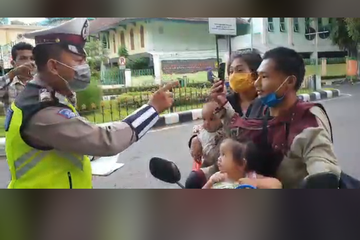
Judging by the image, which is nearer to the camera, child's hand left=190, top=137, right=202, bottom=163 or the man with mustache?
the man with mustache

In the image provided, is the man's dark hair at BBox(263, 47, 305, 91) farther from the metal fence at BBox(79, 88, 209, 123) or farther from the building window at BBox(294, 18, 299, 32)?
the metal fence at BBox(79, 88, 209, 123)

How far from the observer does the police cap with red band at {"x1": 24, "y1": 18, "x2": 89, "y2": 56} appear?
2553 mm

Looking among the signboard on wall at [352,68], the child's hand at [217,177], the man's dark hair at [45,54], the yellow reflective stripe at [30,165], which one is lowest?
the child's hand at [217,177]

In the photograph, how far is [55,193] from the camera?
107 inches

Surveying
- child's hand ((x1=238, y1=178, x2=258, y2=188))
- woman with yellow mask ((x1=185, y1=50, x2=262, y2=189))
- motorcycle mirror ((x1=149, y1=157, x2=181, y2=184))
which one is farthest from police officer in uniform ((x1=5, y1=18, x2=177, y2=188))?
child's hand ((x1=238, y1=178, x2=258, y2=188))

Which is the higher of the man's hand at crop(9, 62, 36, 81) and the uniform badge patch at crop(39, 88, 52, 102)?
the man's hand at crop(9, 62, 36, 81)

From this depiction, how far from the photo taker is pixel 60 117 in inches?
99.9

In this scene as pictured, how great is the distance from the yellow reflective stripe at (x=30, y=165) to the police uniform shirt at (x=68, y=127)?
7 centimetres

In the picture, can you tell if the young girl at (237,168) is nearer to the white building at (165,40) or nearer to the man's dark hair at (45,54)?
the white building at (165,40)

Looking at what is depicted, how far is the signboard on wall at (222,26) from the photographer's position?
8.36 ft

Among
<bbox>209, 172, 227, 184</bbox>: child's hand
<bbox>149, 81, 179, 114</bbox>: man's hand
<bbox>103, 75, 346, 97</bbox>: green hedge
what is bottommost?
<bbox>209, 172, 227, 184</bbox>: child's hand

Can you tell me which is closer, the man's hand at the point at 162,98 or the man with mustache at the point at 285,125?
the man with mustache at the point at 285,125

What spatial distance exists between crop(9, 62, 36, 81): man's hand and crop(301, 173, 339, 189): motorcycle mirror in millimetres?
1937

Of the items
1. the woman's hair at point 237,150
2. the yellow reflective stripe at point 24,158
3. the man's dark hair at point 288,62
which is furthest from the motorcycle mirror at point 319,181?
the yellow reflective stripe at point 24,158
